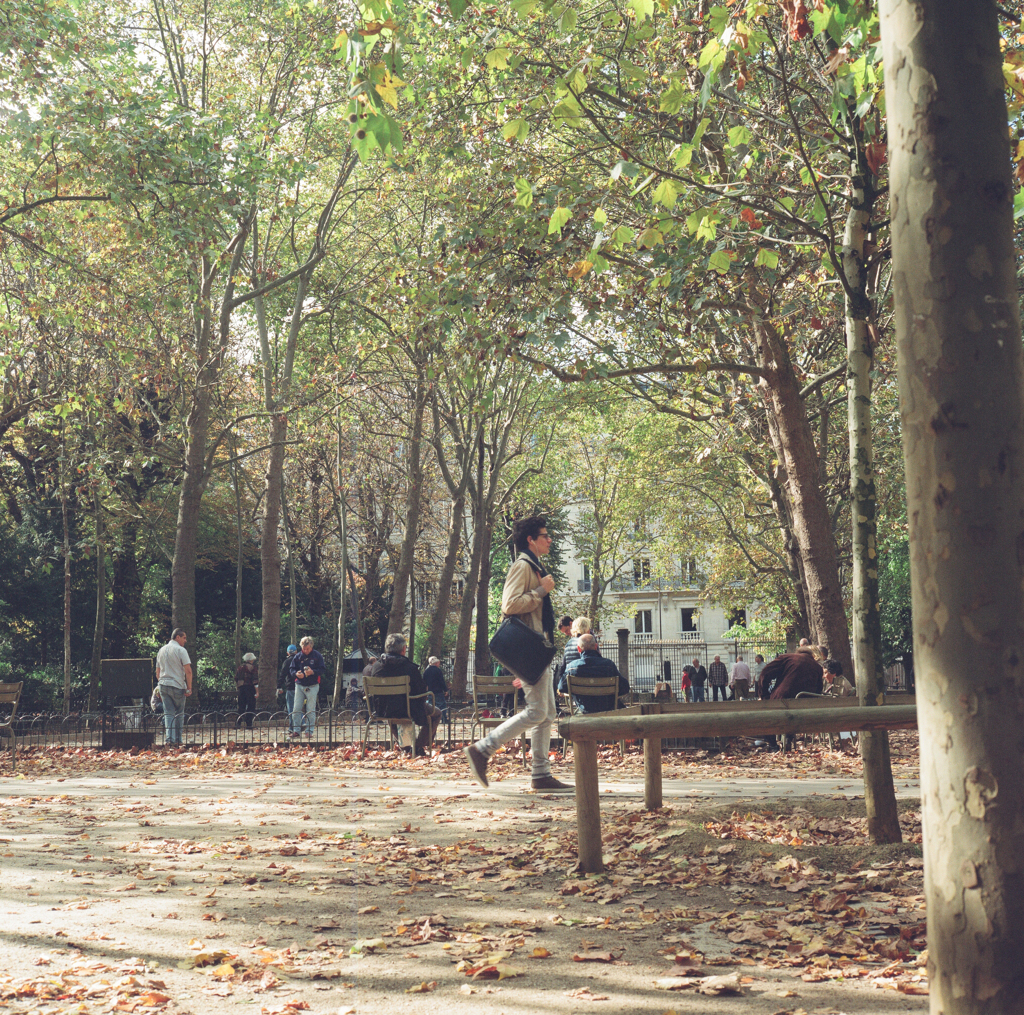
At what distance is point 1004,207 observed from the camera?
249 cm

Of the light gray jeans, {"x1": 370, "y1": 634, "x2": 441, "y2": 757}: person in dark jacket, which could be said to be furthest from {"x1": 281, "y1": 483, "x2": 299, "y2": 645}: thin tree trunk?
the light gray jeans

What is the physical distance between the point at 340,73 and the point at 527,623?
16.5 metres

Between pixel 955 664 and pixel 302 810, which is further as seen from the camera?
pixel 302 810

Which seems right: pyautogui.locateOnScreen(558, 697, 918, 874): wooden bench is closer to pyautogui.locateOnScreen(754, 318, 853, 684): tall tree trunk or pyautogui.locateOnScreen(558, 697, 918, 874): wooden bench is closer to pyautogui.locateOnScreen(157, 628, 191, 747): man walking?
pyautogui.locateOnScreen(754, 318, 853, 684): tall tree trunk

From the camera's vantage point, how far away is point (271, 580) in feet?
78.0

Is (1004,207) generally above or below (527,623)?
above

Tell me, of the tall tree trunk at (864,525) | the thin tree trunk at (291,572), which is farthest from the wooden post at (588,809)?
the thin tree trunk at (291,572)

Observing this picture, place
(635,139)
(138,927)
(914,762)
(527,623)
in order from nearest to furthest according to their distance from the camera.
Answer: (138,927) < (527,623) < (635,139) < (914,762)

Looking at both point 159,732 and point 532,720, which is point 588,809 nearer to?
point 532,720

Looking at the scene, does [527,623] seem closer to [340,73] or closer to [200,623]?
[340,73]

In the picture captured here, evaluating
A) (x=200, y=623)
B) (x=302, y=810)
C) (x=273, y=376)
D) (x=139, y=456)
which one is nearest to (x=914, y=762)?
(x=302, y=810)

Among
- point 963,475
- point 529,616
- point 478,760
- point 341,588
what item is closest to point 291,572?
point 341,588

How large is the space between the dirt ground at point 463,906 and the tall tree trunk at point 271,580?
1368cm

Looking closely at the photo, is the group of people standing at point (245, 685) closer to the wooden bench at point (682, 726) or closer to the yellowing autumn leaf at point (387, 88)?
the wooden bench at point (682, 726)
